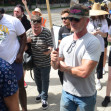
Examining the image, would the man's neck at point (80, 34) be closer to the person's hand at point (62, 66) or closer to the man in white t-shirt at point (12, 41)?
the person's hand at point (62, 66)

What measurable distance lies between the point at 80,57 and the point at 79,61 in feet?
0.17

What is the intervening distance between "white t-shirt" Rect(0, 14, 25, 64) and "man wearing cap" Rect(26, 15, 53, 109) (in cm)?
52

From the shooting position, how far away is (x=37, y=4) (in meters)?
46.1

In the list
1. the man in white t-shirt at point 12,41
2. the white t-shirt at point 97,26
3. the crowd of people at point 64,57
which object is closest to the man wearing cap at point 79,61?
the crowd of people at point 64,57

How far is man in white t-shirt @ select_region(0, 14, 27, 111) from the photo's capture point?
2.47 metres

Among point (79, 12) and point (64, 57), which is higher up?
point (79, 12)

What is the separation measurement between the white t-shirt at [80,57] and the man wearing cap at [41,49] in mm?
1090

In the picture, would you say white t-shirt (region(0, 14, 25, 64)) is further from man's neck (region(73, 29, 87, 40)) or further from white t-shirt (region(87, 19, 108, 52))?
white t-shirt (region(87, 19, 108, 52))

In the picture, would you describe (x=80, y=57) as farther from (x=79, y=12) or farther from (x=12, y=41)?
(x=12, y=41)

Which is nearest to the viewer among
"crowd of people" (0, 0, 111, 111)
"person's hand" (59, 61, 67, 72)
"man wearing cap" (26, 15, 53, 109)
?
"crowd of people" (0, 0, 111, 111)

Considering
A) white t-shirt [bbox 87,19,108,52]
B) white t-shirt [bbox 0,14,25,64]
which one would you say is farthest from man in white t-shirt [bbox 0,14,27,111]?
white t-shirt [bbox 87,19,108,52]

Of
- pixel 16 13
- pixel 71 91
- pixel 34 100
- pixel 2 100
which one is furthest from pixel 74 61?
pixel 16 13

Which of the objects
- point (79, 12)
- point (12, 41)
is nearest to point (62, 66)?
point (79, 12)

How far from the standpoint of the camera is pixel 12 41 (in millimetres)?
2574
